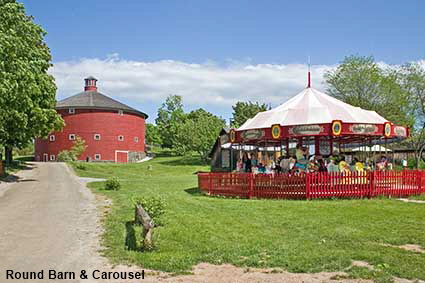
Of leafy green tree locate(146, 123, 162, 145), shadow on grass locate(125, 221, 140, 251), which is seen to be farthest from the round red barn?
shadow on grass locate(125, 221, 140, 251)

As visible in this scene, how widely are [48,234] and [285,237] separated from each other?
18.6 feet

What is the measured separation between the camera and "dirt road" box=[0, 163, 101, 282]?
8.16m

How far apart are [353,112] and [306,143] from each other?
8840 mm

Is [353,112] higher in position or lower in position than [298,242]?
higher

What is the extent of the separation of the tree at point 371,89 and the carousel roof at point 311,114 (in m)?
29.6

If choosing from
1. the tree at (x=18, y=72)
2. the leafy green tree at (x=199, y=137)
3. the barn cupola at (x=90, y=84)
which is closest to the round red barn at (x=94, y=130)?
the barn cupola at (x=90, y=84)

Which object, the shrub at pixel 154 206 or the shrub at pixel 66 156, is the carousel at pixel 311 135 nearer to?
the shrub at pixel 154 206

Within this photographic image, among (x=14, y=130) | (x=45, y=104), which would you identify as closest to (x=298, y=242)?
(x=14, y=130)

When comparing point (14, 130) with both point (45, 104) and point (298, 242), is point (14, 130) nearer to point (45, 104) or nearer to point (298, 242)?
point (45, 104)

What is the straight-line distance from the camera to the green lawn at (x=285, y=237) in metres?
7.92

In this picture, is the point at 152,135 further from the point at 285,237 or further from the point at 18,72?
the point at 285,237

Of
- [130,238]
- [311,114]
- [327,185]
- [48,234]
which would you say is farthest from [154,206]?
[311,114]

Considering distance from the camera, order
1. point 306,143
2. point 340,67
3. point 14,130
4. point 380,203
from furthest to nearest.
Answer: point 340,67 → point 14,130 → point 306,143 → point 380,203

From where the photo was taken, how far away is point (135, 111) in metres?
73.2
